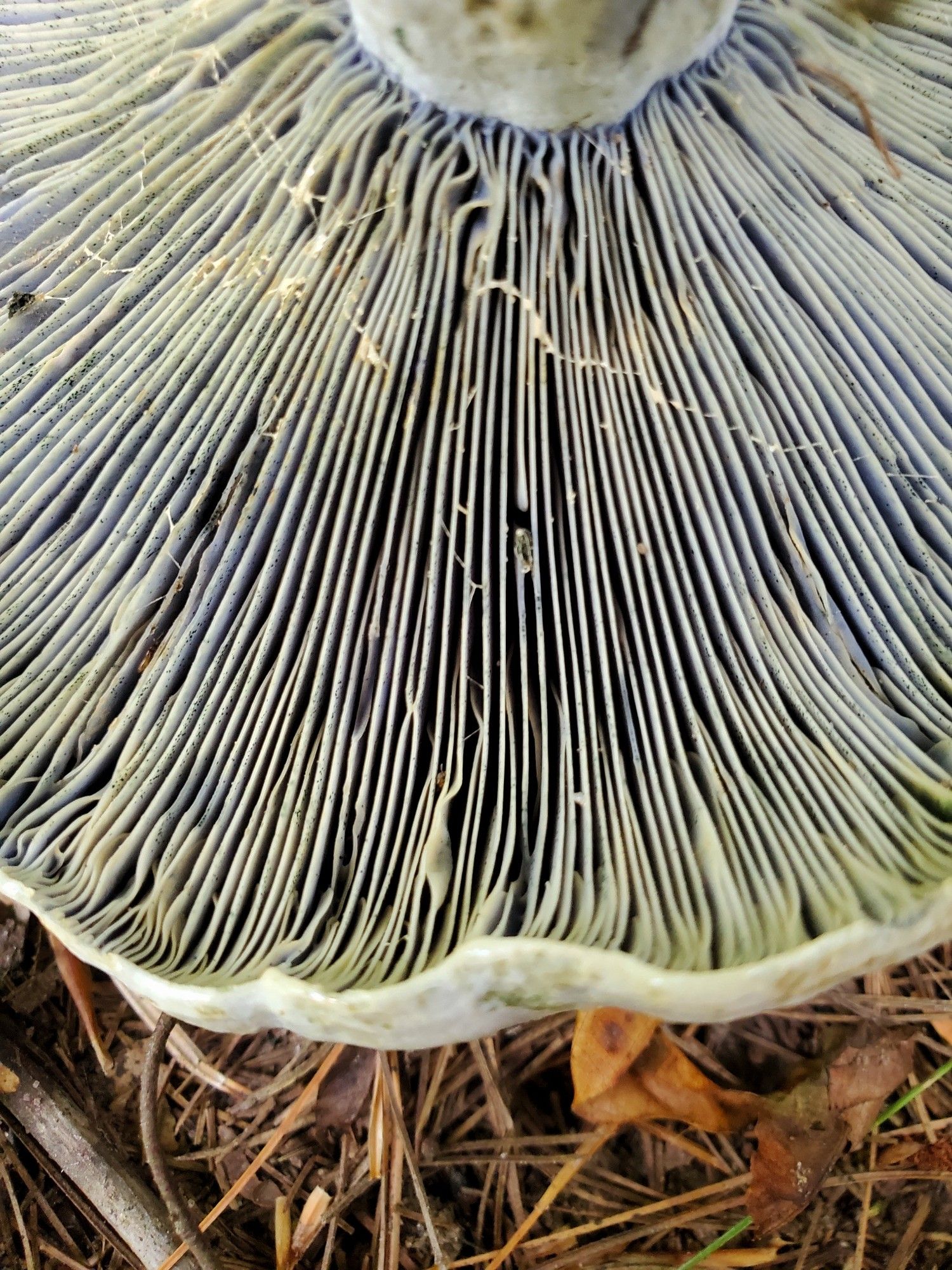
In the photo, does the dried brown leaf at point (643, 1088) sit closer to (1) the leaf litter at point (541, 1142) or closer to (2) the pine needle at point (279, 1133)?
(1) the leaf litter at point (541, 1142)

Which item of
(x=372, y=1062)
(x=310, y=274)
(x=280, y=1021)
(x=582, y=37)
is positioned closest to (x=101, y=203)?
(x=310, y=274)

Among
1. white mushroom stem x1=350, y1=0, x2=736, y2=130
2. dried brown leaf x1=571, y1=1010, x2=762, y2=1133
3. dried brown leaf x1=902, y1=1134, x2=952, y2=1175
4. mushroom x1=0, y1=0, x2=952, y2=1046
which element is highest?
white mushroom stem x1=350, y1=0, x2=736, y2=130

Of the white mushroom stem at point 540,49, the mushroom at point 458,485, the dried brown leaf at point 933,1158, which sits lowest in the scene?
the dried brown leaf at point 933,1158

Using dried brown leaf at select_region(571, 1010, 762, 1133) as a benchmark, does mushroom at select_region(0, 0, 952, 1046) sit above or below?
above

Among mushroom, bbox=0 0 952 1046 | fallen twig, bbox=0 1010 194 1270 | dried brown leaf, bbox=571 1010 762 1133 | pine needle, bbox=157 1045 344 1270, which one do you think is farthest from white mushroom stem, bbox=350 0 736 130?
fallen twig, bbox=0 1010 194 1270

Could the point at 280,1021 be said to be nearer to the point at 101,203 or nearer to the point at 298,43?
the point at 101,203

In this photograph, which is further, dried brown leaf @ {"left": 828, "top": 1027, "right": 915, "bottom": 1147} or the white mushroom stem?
dried brown leaf @ {"left": 828, "top": 1027, "right": 915, "bottom": 1147}

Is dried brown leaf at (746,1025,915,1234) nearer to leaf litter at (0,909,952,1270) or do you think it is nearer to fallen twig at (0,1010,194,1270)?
leaf litter at (0,909,952,1270)

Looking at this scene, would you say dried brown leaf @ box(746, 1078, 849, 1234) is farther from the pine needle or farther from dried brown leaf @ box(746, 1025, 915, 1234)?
the pine needle

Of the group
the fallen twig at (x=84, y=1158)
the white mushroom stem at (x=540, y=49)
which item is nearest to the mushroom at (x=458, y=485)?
the white mushroom stem at (x=540, y=49)
